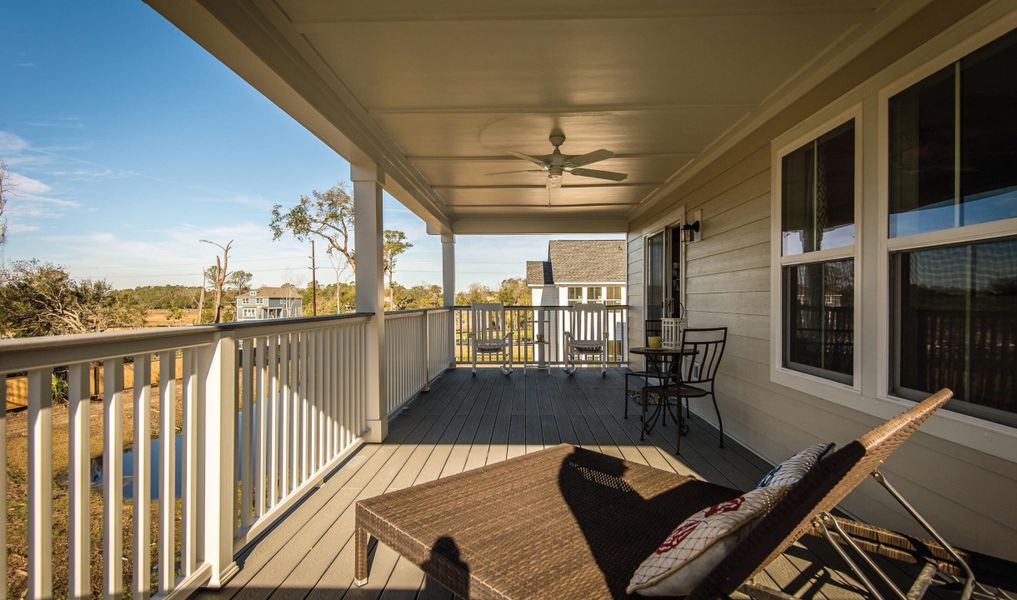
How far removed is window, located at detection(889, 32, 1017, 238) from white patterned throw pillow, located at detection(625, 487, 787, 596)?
153 centimetres

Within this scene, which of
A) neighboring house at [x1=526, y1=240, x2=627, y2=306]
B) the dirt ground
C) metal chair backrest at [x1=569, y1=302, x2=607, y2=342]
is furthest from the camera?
neighboring house at [x1=526, y1=240, x2=627, y2=306]

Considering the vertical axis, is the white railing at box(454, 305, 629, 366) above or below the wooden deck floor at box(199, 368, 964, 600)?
above

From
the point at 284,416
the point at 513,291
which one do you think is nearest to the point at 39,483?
the point at 284,416

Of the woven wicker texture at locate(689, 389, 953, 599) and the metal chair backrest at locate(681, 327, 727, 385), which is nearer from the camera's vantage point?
the woven wicker texture at locate(689, 389, 953, 599)

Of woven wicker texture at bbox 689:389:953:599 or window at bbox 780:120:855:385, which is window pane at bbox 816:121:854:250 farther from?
woven wicker texture at bbox 689:389:953:599

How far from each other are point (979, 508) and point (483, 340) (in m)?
5.97

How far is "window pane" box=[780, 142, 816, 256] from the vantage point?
306 centimetres

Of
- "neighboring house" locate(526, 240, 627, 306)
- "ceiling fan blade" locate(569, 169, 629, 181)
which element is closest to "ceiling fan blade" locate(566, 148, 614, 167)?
"ceiling fan blade" locate(569, 169, 629, 181)

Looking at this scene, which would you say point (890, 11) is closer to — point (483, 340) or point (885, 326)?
point (885, 326)

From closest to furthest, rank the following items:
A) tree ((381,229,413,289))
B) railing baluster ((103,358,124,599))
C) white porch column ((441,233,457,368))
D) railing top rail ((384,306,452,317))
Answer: railing baluster ((103,358,124,599))
railing top rail ((384,306,452,317))
white porch column ((441,233,457,368))
tree ((381,229,413,289))

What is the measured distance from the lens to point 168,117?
45.3ft

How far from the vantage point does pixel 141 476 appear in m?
1.62

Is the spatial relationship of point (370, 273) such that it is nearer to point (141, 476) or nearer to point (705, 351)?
point (141, 476)

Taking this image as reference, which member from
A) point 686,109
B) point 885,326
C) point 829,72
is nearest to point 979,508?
point 885,326
